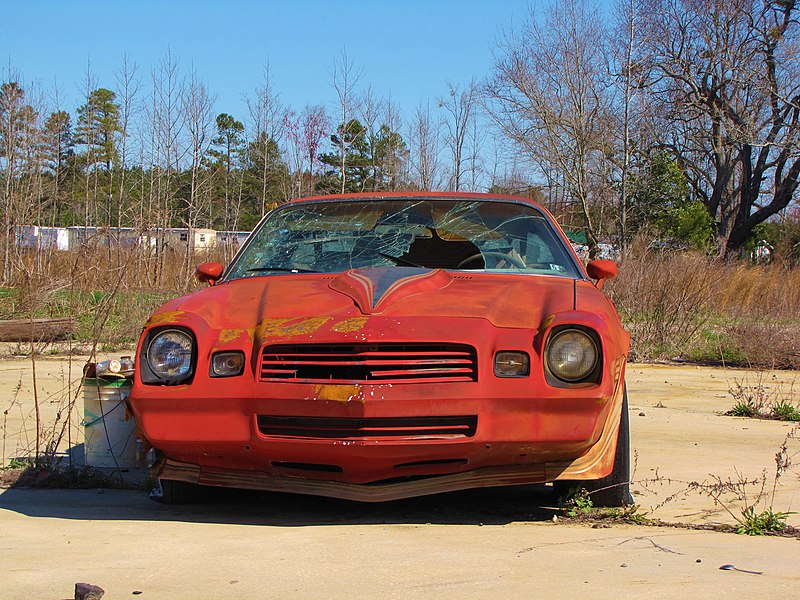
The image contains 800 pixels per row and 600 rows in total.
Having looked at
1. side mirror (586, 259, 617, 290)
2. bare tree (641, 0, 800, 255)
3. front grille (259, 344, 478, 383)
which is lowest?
front grille (259, 344, 478, 383)

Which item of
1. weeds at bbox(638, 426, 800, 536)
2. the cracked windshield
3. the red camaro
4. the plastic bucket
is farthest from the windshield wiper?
weeds at bbox(638, 426, 800, 536)

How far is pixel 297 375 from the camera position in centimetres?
362

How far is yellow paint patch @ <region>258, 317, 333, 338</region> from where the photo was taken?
12.0 feet

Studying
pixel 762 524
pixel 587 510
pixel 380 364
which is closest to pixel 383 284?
pixel 380 364

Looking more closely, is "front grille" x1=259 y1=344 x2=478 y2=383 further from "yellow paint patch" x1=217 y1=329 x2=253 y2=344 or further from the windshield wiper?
the windshield wiper

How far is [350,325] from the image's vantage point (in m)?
3.64

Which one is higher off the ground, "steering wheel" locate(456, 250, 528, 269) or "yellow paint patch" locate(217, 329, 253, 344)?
"steering wheel" locate(456, 250, 528, 269)

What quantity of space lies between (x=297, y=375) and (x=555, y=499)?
1.37 m

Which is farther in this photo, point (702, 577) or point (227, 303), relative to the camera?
point (227, 303)

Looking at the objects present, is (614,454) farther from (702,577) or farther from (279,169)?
(279,169)

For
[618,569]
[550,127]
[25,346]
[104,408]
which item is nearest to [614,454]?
[618,569]

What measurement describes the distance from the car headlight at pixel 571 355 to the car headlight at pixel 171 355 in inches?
56.4

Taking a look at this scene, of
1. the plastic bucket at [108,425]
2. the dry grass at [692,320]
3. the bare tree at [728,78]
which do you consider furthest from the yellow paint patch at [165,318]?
the bare tree at [728,78]

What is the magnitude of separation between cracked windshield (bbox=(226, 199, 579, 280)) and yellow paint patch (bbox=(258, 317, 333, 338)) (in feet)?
3.26
